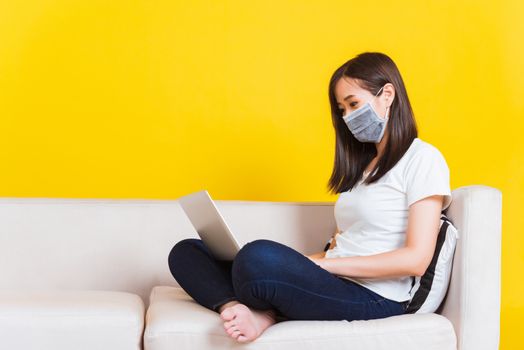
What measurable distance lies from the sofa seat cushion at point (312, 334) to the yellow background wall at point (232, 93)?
132cm

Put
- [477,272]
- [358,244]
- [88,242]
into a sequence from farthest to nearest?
[88,242] < [358,244] < [477,272]

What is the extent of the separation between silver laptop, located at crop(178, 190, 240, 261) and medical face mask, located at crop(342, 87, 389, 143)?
0.50 metres

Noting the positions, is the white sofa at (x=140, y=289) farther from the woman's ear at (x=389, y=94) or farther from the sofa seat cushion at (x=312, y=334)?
the woman's ear at (x=389, y=94)

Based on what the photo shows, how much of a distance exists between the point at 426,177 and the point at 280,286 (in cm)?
50

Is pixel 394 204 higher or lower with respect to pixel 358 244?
higher

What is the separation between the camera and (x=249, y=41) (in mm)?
3428

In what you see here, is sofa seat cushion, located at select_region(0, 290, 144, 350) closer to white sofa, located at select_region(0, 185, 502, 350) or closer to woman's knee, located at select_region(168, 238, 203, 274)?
white sofa, located at select_region(0, 185, 502, 350)

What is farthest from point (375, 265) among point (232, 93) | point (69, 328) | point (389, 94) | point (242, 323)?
point (232, 93)

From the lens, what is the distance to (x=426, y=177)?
2191 mm

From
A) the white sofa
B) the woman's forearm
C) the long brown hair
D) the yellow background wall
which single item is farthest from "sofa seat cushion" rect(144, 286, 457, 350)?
the yellow background wall

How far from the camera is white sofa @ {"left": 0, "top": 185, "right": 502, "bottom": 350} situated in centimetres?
205

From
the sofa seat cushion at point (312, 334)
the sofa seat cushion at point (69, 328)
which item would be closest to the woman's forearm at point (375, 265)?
the sofa seat cushion at point (312, 334)

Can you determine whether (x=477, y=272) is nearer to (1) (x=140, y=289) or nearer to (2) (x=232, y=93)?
(1) (x=140, y=289)

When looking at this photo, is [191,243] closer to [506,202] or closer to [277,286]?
[277,286]
